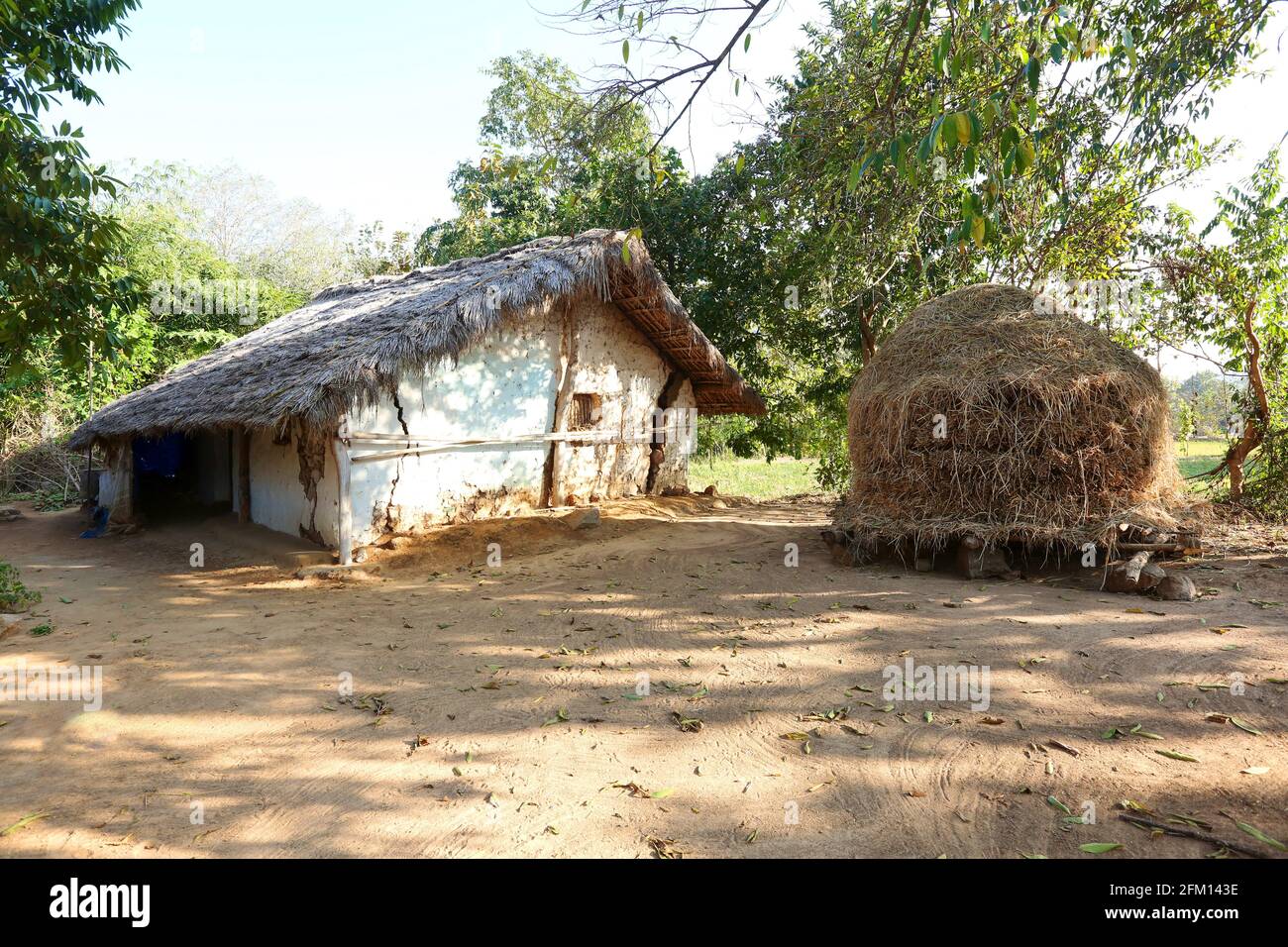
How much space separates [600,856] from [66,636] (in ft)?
17.2

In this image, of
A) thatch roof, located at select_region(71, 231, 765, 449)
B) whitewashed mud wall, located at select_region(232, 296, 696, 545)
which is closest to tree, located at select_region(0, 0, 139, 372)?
thatch roof, located at select_region(71, 231, 765, 449)

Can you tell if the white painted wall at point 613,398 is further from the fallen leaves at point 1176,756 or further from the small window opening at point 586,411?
the fallen leaves at point 1176,756

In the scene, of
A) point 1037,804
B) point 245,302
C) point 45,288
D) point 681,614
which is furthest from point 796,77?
point 245,302

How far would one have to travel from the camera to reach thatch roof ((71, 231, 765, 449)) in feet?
25.5

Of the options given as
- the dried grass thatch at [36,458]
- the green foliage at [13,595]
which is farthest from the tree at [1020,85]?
the dried grass thatch at [36,458]

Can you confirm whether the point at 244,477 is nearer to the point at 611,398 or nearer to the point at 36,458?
the point at 611,398

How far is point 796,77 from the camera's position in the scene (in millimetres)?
11836

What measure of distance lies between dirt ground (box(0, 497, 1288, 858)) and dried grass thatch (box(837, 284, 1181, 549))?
→ 73 cm

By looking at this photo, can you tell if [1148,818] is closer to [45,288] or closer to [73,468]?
[45,288]

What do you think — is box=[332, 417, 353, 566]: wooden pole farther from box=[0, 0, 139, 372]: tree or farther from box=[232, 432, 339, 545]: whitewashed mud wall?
box=[0, 0, 139, 372]: tree

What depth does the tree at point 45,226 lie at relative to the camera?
5.25 meters

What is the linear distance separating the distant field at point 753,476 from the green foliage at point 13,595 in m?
10.6

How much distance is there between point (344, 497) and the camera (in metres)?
7.84
